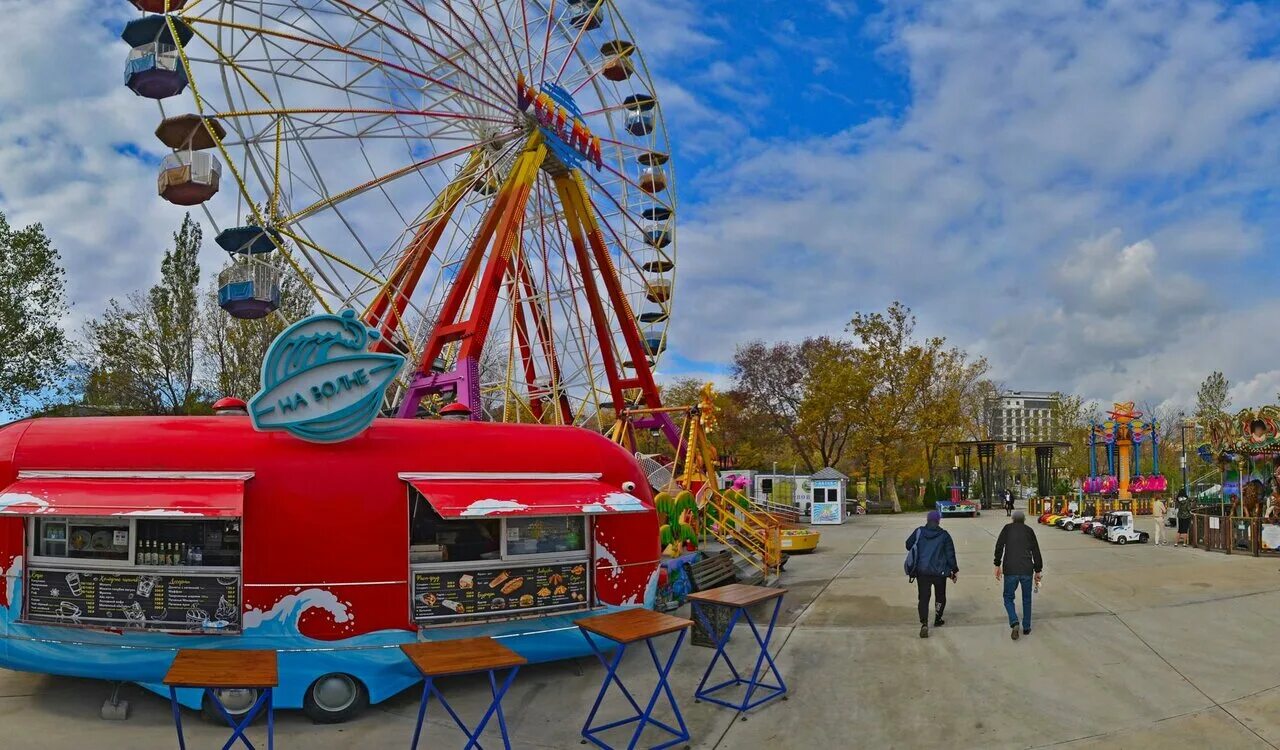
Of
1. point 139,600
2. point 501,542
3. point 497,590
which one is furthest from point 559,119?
point 139,600

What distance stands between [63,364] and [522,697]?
30.2 metres

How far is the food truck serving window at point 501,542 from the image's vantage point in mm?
8023

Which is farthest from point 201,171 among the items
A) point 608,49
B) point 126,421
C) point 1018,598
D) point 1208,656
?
point 1208,656

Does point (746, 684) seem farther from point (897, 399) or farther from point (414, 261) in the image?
point (897, 399)

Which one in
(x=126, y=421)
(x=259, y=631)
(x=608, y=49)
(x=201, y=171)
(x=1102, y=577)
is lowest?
(x=1102, y=577)

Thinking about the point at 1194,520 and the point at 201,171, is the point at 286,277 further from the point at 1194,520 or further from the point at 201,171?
the point at 1194,520

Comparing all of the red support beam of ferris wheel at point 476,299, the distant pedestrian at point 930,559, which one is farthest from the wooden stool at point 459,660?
the red support beam of ferris wheel at point 476,299

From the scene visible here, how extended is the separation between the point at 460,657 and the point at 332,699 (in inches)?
107

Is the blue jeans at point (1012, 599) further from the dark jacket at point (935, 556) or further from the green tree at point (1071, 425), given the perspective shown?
the green tree at point (1071, 425)

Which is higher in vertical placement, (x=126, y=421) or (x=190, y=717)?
(x=126, y=421)

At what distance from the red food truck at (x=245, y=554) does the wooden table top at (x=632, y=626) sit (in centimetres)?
168

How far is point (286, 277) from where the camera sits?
3506cm

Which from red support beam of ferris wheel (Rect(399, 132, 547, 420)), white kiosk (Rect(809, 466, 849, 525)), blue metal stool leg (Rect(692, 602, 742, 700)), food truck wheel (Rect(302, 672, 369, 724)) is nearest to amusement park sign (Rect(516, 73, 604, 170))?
red support beam of ferris wheel (Rect(399, 132, 547, 420))

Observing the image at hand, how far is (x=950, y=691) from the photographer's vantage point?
26.1 ft
